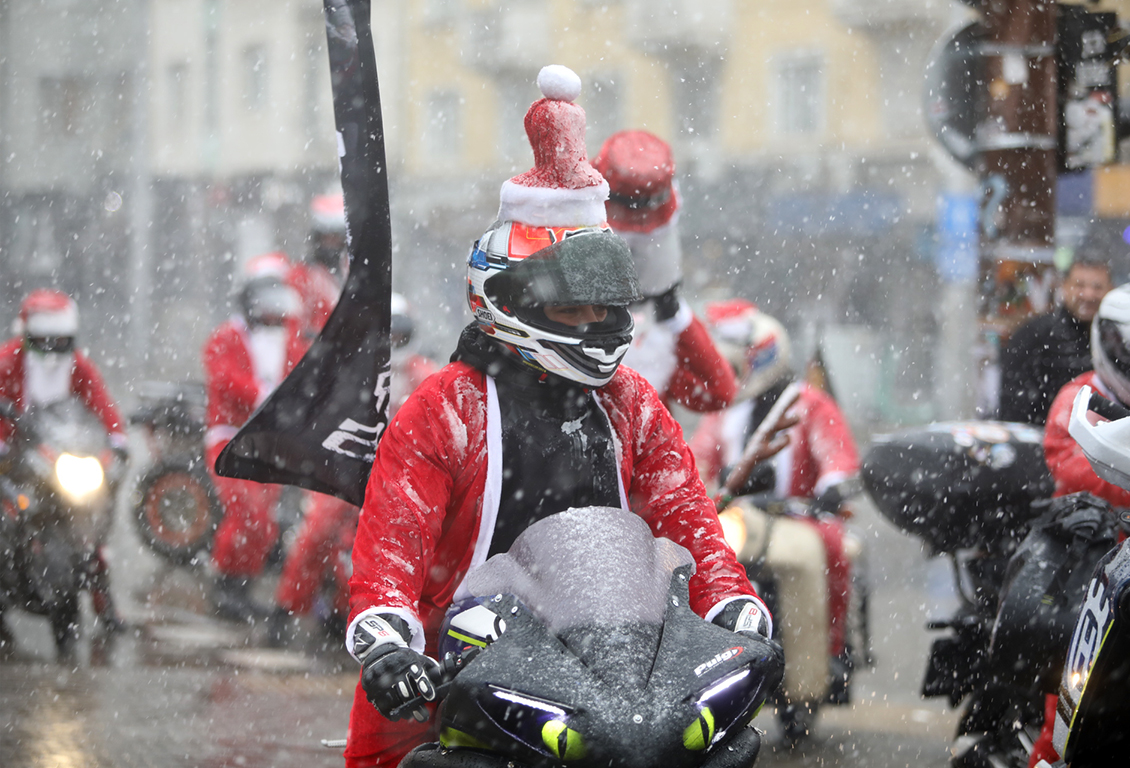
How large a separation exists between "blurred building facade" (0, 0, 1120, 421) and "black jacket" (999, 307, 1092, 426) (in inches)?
546

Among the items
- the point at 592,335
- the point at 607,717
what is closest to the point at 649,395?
the point at 592,335

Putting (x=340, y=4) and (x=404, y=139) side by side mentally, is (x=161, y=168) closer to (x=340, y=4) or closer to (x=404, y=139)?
(x=404, y=139)

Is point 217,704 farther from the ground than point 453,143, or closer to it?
closer to it

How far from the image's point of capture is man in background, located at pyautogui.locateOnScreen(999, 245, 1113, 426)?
5582 millimetres

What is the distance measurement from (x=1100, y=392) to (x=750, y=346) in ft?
7.22

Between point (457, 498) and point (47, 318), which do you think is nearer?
point (457, 498)

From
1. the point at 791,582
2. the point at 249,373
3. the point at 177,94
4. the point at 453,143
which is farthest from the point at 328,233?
the point at 177,94

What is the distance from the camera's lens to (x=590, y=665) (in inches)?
81.9

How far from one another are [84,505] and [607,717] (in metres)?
5.31

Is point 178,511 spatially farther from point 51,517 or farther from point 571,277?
point 571,277

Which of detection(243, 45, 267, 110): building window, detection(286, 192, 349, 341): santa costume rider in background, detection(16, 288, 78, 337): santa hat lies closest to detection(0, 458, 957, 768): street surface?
detection(16, 288, 78, 337): santa hat

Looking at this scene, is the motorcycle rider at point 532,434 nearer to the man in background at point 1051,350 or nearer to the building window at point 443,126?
the man in background at point 1051,350

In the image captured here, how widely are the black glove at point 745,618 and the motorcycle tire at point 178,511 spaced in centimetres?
652

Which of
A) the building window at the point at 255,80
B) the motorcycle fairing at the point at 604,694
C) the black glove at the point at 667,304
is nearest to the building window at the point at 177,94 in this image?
the building window at the point at 255,80
